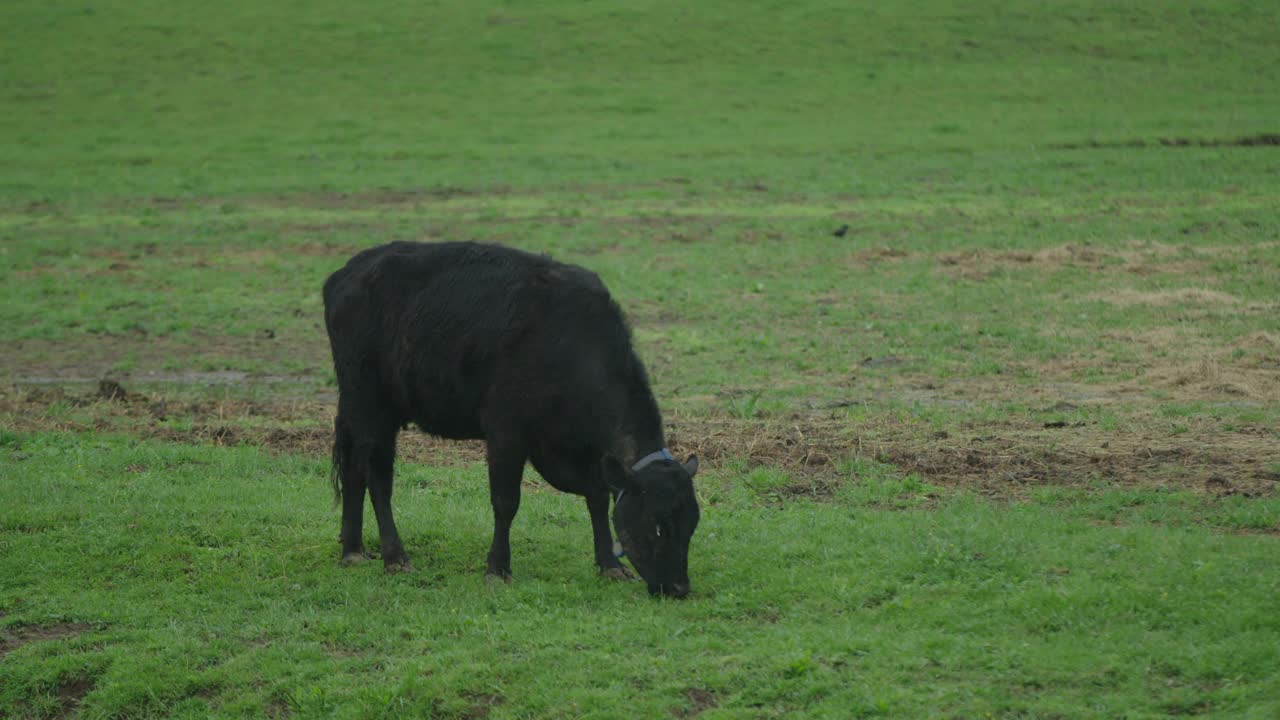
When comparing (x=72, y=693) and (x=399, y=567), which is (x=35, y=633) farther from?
(x=399, y=567)

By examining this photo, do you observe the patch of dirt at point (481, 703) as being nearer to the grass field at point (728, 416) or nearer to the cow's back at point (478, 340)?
the grass field at point (728, 416)

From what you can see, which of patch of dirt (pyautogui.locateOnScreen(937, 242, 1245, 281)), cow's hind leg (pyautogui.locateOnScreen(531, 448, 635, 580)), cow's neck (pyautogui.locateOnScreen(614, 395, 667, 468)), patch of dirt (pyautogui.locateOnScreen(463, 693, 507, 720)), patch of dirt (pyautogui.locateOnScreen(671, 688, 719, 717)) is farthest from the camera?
patch of dirt (pyautogui.locateOnScreen(937, 242, 1245, 281))

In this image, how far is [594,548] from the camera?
1125cm

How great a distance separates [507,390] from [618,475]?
3.72 feet

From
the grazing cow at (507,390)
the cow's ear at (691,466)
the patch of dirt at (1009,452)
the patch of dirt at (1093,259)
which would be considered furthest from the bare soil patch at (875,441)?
the patch of dirt at (1093,259)

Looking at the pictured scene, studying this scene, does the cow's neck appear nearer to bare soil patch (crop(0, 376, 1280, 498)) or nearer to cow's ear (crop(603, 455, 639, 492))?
cow's ear (crop(603, 455, 639, 492))

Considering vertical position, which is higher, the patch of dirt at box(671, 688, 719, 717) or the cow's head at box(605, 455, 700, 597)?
the cow's head at box(605, 455, 700, 597)

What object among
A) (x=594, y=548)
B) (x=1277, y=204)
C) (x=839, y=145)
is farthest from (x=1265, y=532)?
(x=839, y=145)

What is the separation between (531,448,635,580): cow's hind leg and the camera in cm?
1067

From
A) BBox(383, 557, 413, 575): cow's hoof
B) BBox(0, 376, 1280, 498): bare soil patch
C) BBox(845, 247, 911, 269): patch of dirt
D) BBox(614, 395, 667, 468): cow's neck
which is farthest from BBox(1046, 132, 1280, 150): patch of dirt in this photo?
BBox(383, 557, 413, 575): cow's hoof

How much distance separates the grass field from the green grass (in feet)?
0.11

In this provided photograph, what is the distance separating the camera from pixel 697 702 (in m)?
8.45

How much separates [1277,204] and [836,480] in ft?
60.4

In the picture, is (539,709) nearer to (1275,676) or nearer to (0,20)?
(1275,676)
